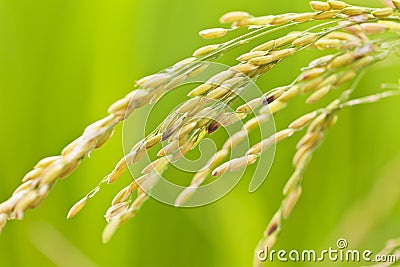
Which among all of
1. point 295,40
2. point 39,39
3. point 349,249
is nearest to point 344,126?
point 349,249

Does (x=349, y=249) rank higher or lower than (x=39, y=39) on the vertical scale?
lower

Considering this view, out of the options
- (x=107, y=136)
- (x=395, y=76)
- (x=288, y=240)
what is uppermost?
(x=107, y=136)

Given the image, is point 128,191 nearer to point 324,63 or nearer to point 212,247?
point 324,63

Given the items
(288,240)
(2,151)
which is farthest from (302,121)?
(2,151)

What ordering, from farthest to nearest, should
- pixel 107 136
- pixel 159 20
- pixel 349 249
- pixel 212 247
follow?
pixel 159 20 → pixel 212 247 → pixel 349 249 → pixel 107 136

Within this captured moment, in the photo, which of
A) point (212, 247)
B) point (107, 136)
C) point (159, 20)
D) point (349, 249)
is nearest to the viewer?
point (107, 136)

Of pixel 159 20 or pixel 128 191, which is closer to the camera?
pixel 128 191

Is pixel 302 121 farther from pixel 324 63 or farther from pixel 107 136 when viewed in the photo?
pixel 107 136
